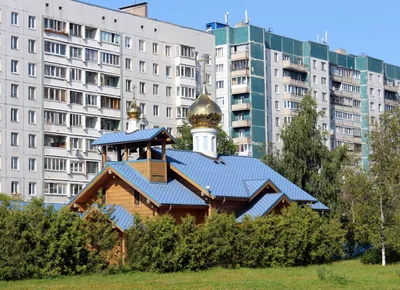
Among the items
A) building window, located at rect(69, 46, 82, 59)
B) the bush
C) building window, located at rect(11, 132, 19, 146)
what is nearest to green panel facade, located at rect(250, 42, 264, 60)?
building window, located at rect(69, 46, 82, 59)

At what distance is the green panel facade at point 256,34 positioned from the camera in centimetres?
8581

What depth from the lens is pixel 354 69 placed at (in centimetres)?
10169

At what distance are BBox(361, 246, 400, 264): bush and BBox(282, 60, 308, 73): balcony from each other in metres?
43.6

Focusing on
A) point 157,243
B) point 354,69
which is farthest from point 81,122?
point 354,69

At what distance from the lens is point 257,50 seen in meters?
86.4

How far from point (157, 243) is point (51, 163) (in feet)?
103

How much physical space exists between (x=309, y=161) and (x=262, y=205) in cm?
1704

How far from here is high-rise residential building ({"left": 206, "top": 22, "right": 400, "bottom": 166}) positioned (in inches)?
3386

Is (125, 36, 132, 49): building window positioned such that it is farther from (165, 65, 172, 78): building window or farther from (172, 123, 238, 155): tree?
(172, 123, 238, 155): tree

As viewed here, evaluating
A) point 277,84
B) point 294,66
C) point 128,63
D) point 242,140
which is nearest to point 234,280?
point 128,63

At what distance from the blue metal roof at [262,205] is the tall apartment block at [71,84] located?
80.8ft

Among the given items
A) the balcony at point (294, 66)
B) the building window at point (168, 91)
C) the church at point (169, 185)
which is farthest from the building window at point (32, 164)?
the balcony at point (294, 66)

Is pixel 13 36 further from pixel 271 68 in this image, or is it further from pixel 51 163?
pixel 271 68

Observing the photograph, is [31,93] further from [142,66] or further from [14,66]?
[142,66]
